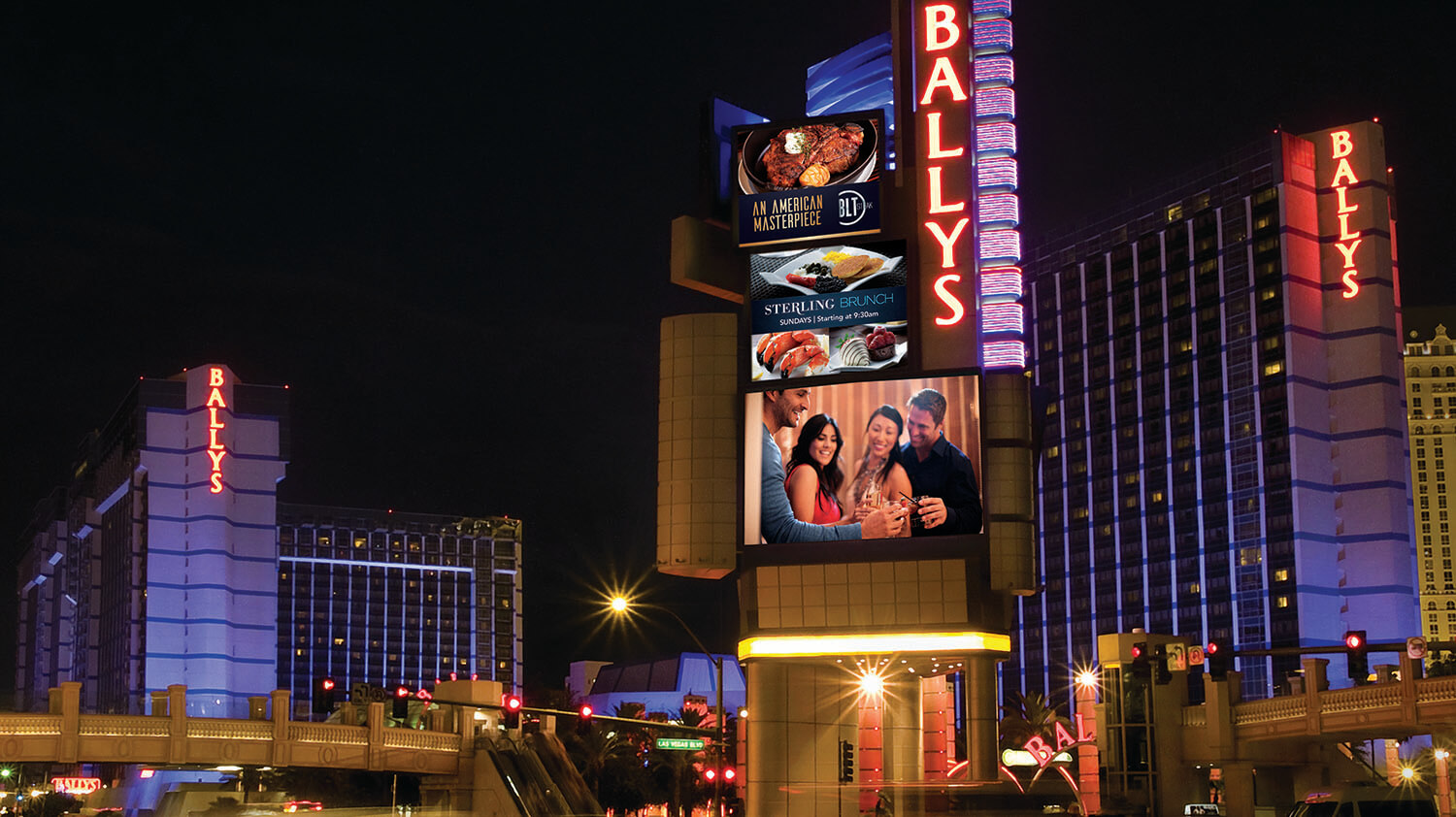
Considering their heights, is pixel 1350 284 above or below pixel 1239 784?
above

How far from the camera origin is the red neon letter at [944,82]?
2506 inches

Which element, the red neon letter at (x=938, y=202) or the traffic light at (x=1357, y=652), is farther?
the red neon letter at (x=938, y=202)

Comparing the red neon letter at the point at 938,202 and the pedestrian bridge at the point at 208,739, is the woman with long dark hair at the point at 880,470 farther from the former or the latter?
the pedestrian bridge at the point at 208,739

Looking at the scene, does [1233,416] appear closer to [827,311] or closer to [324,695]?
[827,311]

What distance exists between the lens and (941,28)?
212 feet

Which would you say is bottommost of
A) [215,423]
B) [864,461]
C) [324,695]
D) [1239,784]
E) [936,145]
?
[1239,784]

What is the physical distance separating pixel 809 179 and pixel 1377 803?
36.6m

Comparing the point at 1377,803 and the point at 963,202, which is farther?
the point at 963,202

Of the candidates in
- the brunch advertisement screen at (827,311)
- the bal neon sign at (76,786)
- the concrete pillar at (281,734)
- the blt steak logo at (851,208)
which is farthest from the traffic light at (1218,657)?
the bal neon sign at (76,786)

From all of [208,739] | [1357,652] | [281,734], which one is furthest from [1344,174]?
[1357,652]

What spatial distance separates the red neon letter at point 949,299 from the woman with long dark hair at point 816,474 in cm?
552

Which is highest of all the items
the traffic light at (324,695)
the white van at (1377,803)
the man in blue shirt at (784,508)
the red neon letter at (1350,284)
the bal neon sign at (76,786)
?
the red neon letter at (1350,284)

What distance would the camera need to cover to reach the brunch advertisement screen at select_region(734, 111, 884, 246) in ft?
207

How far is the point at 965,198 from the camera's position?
62.4 metres
